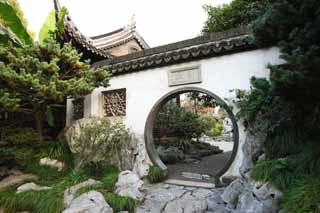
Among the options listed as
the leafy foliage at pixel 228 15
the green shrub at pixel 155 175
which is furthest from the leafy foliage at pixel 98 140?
the leafy foliage at pixel 228 15

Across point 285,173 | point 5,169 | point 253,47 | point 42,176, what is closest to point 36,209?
point 42,176

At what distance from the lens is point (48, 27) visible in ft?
20.0

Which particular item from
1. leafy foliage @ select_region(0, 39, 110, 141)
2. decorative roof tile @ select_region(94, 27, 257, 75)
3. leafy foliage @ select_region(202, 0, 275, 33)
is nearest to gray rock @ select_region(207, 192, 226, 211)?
decorative roof tile @ select_region(94, 27, 257, 75)

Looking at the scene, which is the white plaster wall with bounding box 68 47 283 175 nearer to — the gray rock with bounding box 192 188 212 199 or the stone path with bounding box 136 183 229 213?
the gray rock with bounding box 192 188 212 199

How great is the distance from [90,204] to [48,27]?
5.07 meters

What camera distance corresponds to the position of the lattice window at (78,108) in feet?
22.6

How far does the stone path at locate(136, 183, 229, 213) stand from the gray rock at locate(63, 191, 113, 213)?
22.8 inches

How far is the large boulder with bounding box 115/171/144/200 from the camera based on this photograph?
391 centimetres

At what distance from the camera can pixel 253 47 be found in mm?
4375

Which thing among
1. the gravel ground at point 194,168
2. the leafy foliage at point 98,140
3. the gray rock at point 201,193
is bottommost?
the gray rock at point 201,193

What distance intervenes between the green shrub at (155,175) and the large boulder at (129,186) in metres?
0.65

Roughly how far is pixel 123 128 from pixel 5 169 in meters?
2.96

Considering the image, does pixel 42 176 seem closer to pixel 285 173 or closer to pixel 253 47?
pixel 285 173

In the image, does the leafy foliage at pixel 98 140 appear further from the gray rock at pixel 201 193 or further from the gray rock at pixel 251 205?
the gray rock at pixel 251 205
